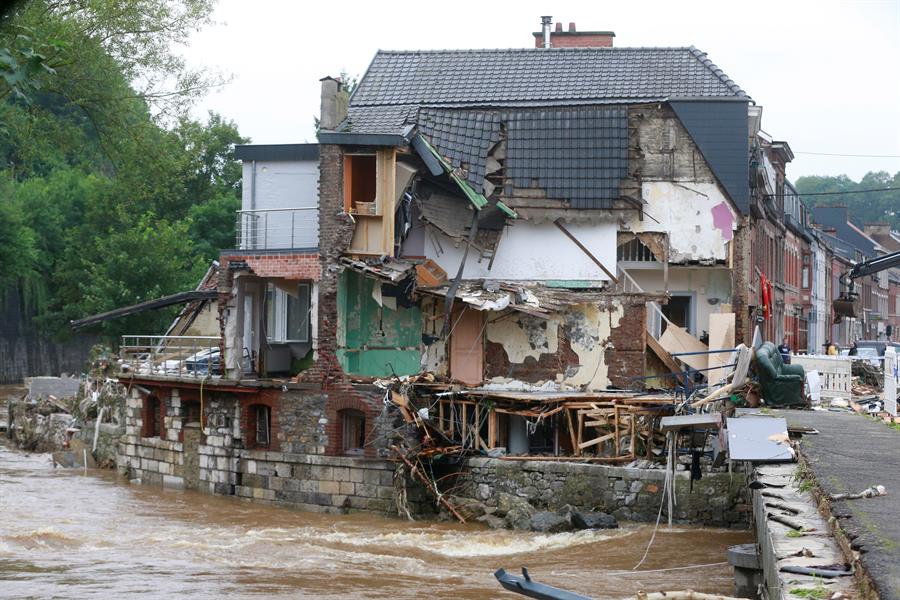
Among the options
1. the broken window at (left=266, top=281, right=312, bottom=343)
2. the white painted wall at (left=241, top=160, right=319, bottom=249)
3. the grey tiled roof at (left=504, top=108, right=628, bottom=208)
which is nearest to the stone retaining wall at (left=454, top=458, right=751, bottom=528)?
the broken window at (left=266, top=281, right=312, bottom=343)

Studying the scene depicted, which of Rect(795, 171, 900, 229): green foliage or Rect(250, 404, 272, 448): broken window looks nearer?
Rect(250, 404, 272, 448): broken window

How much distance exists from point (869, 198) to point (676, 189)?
11597 centimetres

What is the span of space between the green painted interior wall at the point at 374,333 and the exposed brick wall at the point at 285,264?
731mm

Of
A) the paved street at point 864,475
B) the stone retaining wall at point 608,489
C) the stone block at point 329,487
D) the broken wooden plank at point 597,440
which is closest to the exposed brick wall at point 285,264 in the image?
the stone block at point 329,487

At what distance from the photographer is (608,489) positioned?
73.7 feet

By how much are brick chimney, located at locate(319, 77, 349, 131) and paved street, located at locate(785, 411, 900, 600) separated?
40.3 feet

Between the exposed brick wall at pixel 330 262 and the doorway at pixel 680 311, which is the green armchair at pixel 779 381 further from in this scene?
the exposed brick wall at pixel 330 262

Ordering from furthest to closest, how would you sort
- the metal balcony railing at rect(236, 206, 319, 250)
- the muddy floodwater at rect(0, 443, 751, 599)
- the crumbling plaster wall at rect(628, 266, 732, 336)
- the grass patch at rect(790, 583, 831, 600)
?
the crumbling plaster wall at rect(628, 266, 732, 336) → the metal balcony railing at rect(236, 206, 319, 250) → the muddy floodwater at rect(0, 443, 751, 599) → the grass patch at rect(790, 583, 831, 600)

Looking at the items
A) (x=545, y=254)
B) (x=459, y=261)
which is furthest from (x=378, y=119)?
(x=545, y=254)

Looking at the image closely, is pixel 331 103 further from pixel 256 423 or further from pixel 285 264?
pixel 256 423

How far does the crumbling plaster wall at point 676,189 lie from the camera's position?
28406 millimetres

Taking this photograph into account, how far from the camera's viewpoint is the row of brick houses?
2555 cm

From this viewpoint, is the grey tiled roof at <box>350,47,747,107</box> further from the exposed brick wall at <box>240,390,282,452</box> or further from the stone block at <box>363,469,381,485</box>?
the stone block at <box>363,469,381,485</box>

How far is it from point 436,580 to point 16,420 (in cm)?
2746
